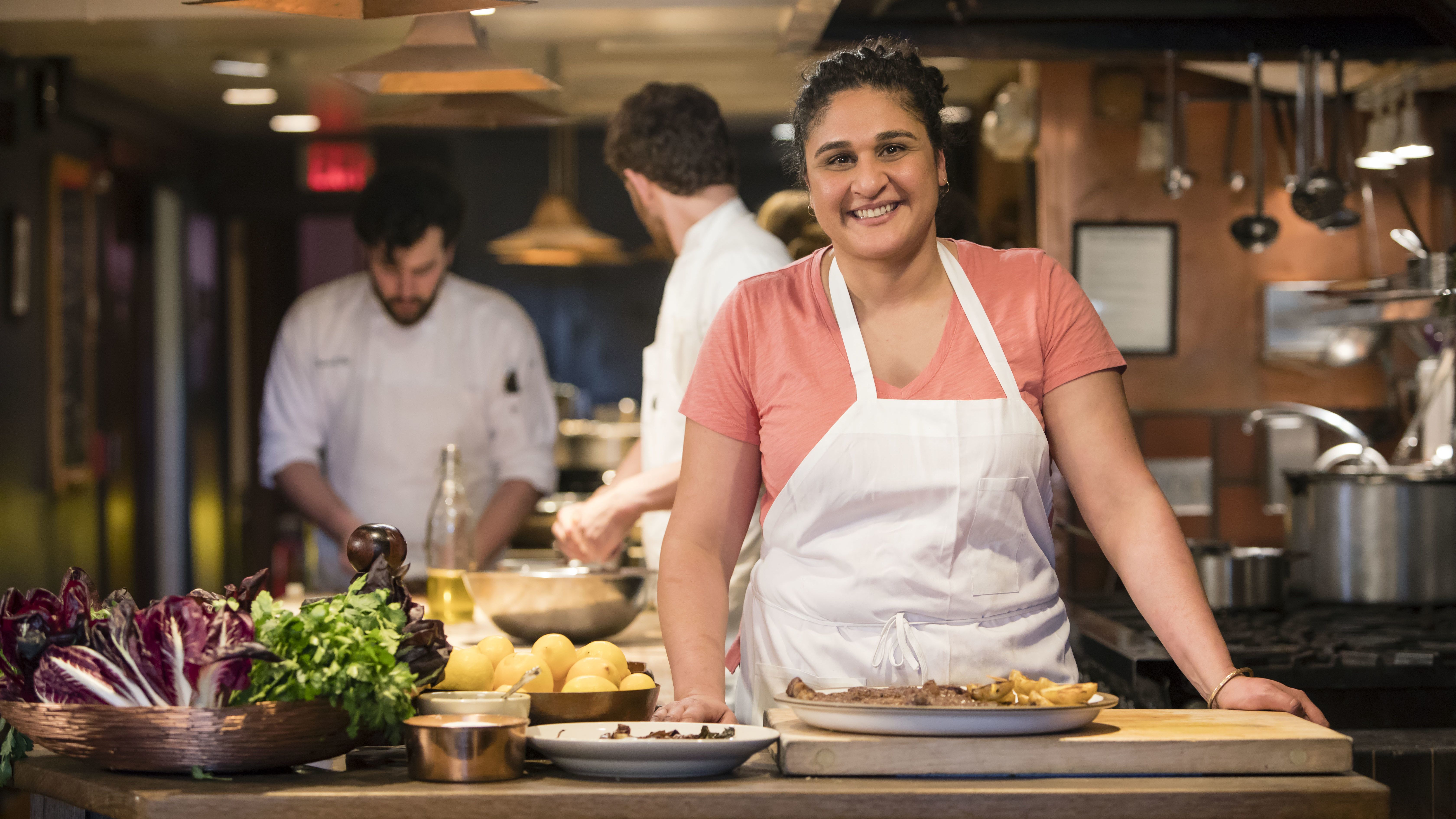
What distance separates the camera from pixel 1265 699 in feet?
4.76

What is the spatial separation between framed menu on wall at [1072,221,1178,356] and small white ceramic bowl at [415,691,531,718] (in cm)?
385

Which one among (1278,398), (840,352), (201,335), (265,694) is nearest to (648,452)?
(840,352)

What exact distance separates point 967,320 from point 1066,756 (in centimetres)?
60

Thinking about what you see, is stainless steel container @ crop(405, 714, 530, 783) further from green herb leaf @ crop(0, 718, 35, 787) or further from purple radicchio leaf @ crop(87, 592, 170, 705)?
green herb leaf @ crop(0, 718, 35, 787)

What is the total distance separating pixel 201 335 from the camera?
7.84 meters

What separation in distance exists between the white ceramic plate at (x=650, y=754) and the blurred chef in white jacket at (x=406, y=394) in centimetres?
245

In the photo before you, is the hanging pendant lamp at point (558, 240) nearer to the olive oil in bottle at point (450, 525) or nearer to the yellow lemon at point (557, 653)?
the olive oil in bottle at point (450, 525)

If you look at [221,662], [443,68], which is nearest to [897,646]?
[221,662]

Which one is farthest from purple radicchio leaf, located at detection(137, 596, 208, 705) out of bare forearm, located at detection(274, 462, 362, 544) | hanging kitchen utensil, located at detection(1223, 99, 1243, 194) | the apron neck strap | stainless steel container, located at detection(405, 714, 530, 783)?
hanging kitchen utensil, located at detection(1223, 99, 1243, 194)

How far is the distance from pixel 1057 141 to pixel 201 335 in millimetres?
5068

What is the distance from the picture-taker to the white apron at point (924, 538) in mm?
1641

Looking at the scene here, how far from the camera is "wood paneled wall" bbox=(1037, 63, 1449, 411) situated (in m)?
4.89

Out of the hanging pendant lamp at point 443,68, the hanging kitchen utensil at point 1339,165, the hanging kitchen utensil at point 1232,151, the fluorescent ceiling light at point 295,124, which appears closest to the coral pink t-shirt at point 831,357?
the hanging pendant lamp at point 443,68

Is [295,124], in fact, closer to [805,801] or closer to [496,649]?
[496,649]
